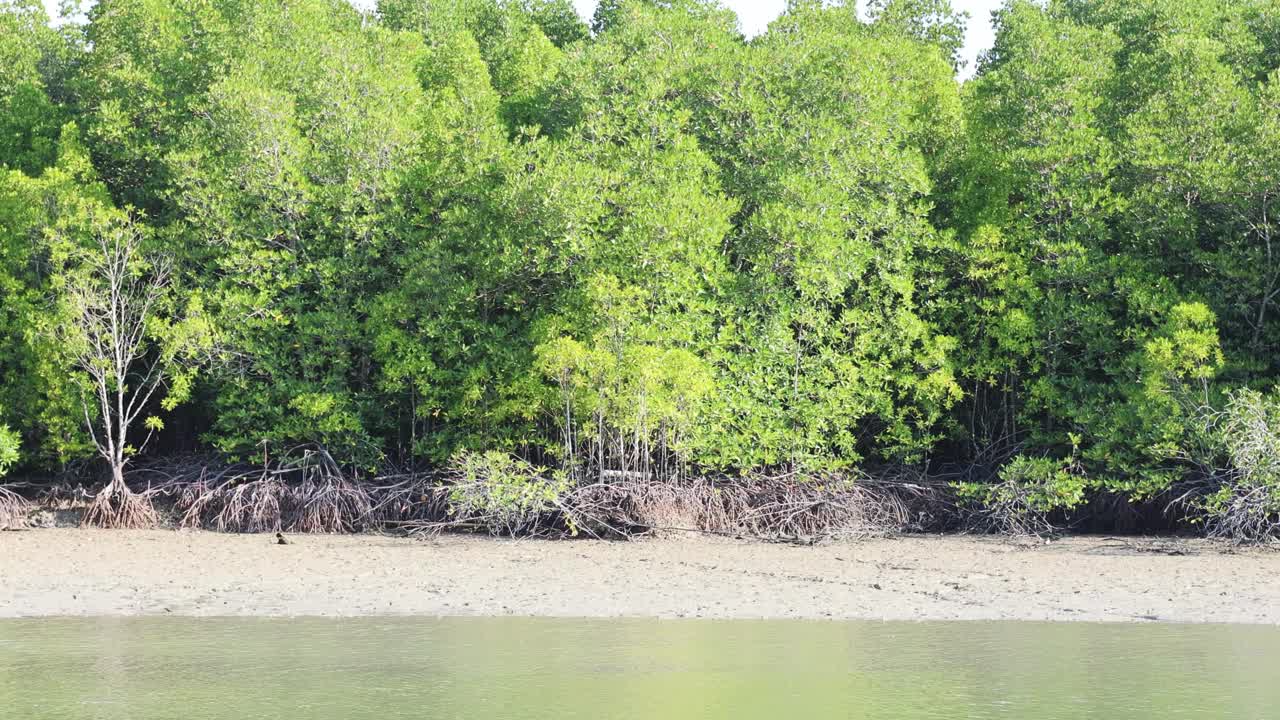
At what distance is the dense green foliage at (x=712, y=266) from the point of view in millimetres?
17078

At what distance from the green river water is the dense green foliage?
208 inches

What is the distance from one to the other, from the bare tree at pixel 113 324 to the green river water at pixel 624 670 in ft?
19.2

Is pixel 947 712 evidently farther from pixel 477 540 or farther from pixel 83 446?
pixel 83 446

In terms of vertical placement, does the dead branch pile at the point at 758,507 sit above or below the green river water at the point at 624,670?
above

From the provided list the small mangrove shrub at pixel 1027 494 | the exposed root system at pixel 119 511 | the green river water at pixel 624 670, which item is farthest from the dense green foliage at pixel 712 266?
the green river water at pixel 624 670

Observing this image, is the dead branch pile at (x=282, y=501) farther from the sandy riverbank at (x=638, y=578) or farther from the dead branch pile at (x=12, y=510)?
the dead branch pile at (x=12, y=510)

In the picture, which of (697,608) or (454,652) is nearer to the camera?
(454,652)

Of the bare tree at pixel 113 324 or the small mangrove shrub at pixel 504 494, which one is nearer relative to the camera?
the small mangrove shrub at pixel 504 494

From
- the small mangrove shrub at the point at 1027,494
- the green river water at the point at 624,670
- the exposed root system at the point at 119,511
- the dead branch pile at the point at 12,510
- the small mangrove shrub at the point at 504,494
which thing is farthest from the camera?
the exposed root system at the point at 119,511

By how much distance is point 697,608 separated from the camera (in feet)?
42.0

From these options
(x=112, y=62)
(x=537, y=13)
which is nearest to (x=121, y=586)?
(x=112, y=62)

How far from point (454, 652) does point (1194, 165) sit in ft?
37.8

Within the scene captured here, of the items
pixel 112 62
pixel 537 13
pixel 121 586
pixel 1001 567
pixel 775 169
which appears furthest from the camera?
pixel 537 13

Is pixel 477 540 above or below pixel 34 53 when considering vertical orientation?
below
